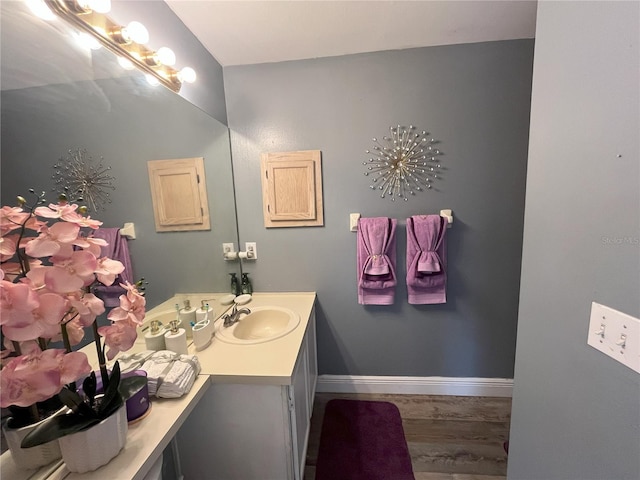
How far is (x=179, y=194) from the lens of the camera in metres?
1.27

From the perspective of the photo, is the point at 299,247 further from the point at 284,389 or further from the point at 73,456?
the point at 73,456

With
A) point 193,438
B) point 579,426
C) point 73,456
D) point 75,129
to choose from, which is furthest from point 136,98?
point 579,426

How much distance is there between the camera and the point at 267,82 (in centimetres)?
169

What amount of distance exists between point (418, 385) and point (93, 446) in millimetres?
1916

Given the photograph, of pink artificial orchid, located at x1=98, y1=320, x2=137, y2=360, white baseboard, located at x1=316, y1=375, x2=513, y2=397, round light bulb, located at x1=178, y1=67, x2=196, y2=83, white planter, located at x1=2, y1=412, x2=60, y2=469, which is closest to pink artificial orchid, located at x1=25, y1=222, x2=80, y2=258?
pink artificial orchid, located at x1=98, y1=320, x2=137, y2=360

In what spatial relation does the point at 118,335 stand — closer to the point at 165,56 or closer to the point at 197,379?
the point at 197,379

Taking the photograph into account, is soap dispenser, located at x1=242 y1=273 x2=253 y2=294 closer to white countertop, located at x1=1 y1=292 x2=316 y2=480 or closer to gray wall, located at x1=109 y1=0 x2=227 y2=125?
white countertop, located at x1=1 y1=292 x2=316 y2=480

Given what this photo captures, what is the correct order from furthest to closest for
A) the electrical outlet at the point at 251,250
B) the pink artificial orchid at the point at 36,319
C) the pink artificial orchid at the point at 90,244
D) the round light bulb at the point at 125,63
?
1. the electrical outlet at the point at 251,250
2. the round light bulb at the point at 125,63
3. the pink artificial orchid at the point at 90,244
4. the pink artificial orchid at the point at 36,319

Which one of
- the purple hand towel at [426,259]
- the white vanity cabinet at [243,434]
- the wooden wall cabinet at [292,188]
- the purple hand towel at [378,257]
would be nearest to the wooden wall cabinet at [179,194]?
the wooden wall cabinet at [292,188]

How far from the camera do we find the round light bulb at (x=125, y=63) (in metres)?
0.96

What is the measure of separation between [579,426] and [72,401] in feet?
4.43

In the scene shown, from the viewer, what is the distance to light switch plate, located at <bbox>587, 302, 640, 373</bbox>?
60cm

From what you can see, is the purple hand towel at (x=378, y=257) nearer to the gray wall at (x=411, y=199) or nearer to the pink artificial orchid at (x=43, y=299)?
the gray wall at (x=411, y=199)

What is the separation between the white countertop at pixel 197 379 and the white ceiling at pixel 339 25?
1418 mm
